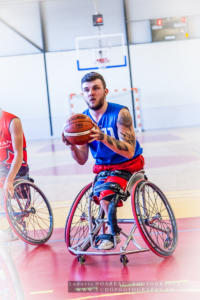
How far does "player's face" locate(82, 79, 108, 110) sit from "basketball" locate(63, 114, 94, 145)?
264mm

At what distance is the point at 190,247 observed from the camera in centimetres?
285

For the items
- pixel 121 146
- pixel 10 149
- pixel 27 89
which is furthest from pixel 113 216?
pixel 27 89

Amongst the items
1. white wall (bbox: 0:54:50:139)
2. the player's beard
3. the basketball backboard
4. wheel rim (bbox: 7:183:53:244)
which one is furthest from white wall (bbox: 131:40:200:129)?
the player's beard

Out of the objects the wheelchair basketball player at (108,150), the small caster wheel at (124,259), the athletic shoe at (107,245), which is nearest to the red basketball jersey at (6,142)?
the wheelchair basketball player at (108,150)

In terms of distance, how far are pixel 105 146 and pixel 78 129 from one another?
0.40 metres

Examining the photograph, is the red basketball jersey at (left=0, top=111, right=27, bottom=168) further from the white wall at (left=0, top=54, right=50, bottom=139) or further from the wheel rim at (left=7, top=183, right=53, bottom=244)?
the white wall at (left=0, top=54, right=50, bottom=139)

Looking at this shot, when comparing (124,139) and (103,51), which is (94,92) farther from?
(103,51)

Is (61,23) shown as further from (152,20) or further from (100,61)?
(100,61)

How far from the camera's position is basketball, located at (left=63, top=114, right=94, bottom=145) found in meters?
2.38

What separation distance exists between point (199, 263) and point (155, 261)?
25 centimetres

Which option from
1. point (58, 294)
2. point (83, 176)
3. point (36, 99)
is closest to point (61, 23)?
point (36, 99)

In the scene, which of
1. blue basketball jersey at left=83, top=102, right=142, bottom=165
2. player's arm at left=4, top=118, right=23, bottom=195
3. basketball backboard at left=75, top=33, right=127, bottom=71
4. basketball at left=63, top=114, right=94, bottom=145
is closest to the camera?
basketball at left=63, top=114, right=94, bottom=145

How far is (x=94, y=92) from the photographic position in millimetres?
2660

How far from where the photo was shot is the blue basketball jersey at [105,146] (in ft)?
8.89
